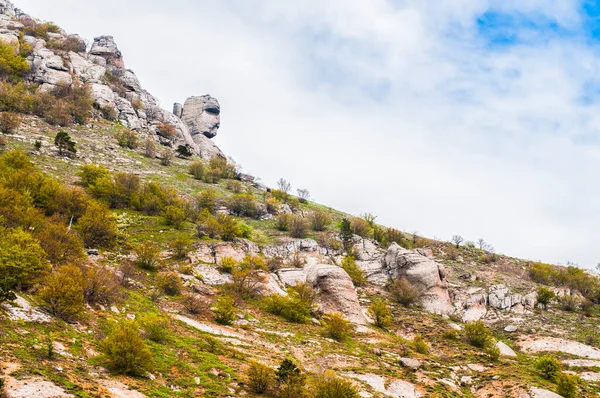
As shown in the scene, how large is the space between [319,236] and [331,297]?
16648 millimetres

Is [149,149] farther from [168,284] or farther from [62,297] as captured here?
[62,297]

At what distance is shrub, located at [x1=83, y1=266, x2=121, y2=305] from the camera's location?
58.3ft

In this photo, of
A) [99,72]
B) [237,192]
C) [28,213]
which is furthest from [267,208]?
[99,72]

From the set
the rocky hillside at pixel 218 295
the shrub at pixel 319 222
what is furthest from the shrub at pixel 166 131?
the shrub at pixel 319 222

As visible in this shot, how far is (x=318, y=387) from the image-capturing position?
1475 cm

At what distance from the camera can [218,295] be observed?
28.0 metres

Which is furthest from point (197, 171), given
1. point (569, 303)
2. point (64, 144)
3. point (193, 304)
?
point (569, 303)

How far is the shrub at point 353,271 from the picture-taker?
3966 centimetres

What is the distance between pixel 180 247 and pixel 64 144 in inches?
1095

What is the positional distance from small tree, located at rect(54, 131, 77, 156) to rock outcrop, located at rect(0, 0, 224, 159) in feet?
67.6

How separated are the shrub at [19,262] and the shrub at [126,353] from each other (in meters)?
4.53

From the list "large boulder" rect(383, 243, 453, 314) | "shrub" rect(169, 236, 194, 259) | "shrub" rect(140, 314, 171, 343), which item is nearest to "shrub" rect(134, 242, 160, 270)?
"shrub" rect(169, 236, 194, 259)

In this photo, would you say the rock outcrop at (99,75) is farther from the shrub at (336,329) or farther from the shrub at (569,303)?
the shrub at (569,303)

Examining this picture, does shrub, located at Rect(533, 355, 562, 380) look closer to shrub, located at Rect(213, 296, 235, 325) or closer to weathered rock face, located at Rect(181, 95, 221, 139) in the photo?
shrub, located at Rect(213, 296, 235, 325)
